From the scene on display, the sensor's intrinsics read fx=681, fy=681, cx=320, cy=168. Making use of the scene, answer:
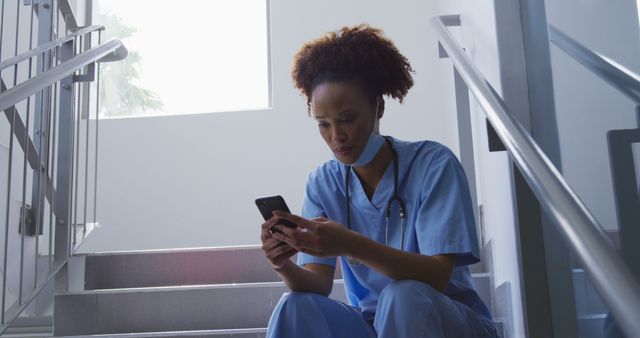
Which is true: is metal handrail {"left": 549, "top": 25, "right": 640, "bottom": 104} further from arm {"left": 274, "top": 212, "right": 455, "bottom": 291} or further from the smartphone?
the smartphone

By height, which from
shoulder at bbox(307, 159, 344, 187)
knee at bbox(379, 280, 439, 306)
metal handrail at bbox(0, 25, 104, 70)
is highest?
metal handrail at bbox(0, 25, 104, 70)

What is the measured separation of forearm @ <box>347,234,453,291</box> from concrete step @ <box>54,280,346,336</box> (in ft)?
3.31

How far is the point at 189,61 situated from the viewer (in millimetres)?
4680

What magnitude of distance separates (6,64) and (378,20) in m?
2.88

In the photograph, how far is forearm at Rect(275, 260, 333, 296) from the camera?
1460mm

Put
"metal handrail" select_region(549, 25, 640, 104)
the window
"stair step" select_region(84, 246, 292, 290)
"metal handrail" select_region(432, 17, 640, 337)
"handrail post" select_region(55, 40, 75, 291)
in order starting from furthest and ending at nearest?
the window, "stair step" select_region(84, 246, 292, 290), "handrail post" select_region(55, 40, 75, 291), "metal handrail" select_region(549, 25, 640, 104), "metal handrail" select_region(432, 17, 640, 337)

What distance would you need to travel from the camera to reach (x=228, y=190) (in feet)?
14.2

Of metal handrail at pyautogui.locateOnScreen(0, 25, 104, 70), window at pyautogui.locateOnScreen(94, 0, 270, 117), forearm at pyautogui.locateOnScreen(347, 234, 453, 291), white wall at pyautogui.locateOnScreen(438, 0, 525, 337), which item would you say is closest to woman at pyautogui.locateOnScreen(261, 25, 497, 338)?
forearm at pyautogui.locateOnScreen(347, 234, 453, 291)

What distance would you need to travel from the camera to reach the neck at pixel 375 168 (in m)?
1.66

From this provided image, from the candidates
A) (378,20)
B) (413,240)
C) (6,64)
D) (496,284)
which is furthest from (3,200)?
(378,20)

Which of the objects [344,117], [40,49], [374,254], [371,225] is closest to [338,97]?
[344,117]

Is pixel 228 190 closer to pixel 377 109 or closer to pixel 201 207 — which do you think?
pixel 201 207

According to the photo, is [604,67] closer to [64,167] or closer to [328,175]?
[328,175]

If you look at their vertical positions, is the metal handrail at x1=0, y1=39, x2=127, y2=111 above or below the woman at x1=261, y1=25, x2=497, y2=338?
above
